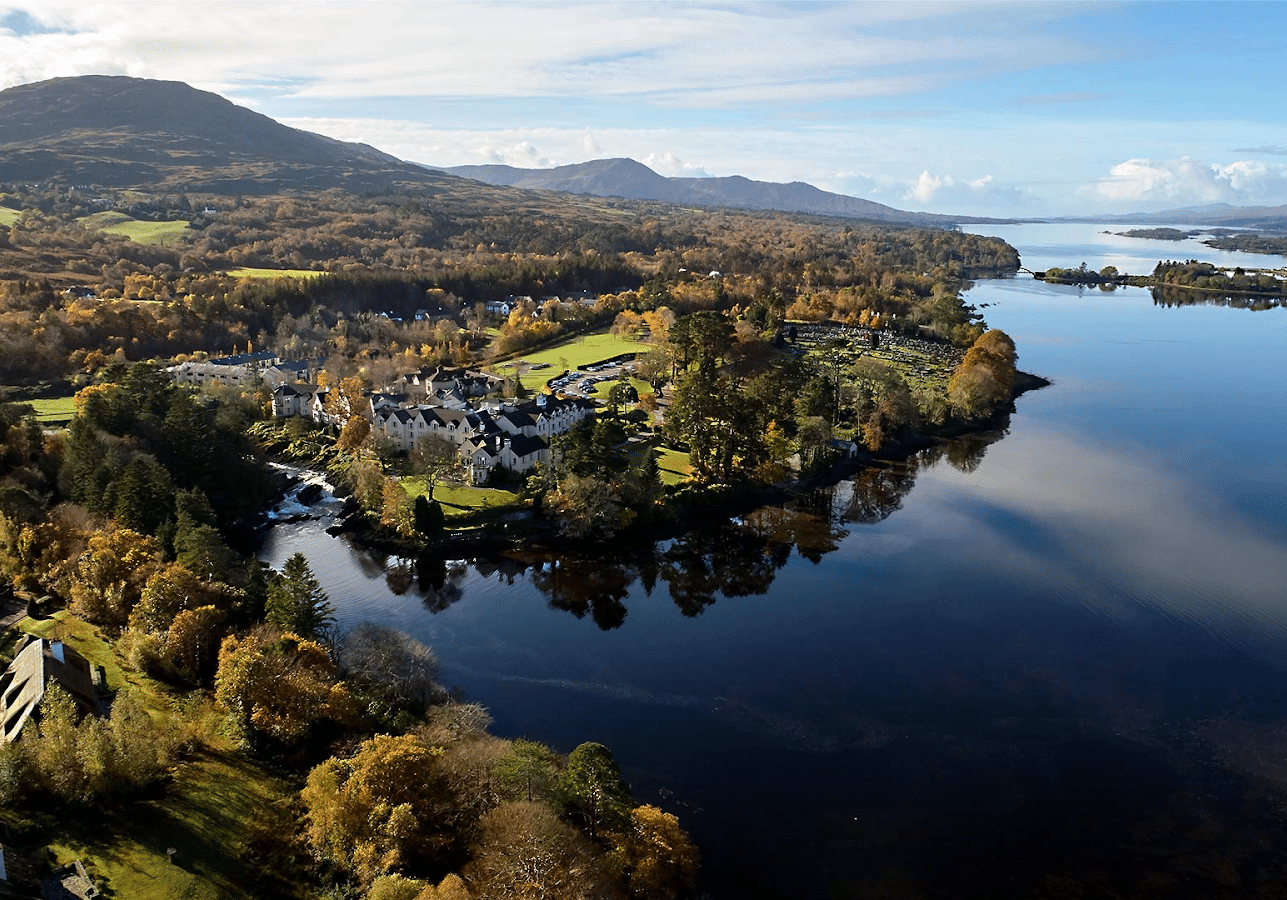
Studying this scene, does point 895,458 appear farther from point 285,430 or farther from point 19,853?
point 19,853

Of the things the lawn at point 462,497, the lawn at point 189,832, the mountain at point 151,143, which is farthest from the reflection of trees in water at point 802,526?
the mountain at point 151,143

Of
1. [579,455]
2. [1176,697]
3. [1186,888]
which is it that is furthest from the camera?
[579,455]

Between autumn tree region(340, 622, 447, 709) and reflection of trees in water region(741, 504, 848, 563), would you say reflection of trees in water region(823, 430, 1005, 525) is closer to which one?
reflection of trees in water region(741, 504, 848, 563)

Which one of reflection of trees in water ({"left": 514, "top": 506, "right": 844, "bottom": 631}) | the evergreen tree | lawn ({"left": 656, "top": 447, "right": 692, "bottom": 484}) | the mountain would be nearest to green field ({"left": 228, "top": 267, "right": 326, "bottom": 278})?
lawn ({"left": 656, "top": 447, "right": 692, "bottom": 484})

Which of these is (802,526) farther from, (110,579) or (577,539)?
(110,579)

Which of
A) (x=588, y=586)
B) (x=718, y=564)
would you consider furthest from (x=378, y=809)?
(x=718, y=564)

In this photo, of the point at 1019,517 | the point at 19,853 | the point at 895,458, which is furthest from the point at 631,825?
the point at 895,458
